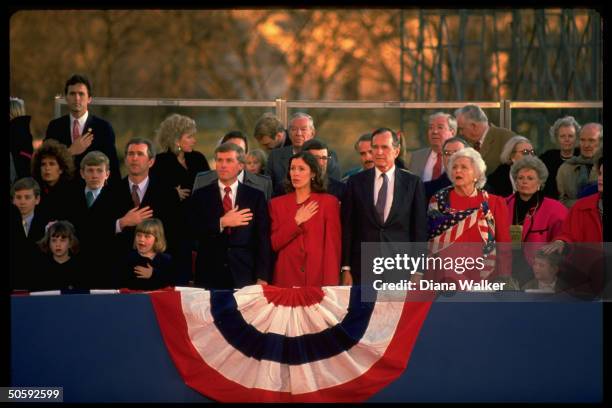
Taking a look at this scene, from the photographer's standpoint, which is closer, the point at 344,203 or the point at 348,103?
the point at 344,203

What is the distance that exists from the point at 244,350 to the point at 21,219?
2.09m

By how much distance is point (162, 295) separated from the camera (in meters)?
8.66

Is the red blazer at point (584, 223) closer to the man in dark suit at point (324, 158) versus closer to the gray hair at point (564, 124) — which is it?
the man in dark suit at point (324, 158)

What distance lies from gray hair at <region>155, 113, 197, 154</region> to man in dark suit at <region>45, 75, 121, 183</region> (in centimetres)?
42

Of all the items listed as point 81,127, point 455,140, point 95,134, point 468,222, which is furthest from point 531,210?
point 81,127

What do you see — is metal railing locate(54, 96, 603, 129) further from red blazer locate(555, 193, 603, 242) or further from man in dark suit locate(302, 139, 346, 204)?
red blazer locate(555, 193, 603, 242)

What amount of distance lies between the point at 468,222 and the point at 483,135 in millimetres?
2002

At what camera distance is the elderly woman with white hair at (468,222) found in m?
9.23

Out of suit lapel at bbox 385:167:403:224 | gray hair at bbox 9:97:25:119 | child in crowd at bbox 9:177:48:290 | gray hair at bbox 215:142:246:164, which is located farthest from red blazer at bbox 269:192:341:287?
gray hair at bbox 9:97:25:119

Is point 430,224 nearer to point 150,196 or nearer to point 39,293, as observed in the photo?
point 150,196

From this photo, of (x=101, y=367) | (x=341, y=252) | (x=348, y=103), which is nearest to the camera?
(x=101, y=367)

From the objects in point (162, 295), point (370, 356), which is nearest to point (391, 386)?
point (370, 356)

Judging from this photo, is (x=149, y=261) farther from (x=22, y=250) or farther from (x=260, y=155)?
(x=260, y=155)

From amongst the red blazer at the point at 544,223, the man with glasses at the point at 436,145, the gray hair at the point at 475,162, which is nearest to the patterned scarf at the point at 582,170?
the red blazer at the point at 544,223
